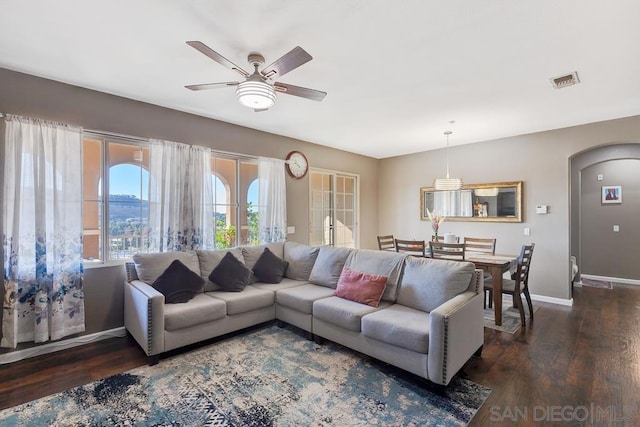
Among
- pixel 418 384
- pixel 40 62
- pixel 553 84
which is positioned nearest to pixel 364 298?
pixel 418 384

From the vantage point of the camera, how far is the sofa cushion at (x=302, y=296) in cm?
322

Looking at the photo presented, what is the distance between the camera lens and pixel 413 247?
4.23 m

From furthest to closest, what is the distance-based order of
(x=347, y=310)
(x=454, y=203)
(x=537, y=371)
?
(x=454, y=203) → (x=347, y=310) → (x=537, y=371)

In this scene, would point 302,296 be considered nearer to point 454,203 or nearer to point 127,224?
point 127,224

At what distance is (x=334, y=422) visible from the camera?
1.98m

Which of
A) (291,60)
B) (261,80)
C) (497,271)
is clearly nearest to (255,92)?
(261,80)

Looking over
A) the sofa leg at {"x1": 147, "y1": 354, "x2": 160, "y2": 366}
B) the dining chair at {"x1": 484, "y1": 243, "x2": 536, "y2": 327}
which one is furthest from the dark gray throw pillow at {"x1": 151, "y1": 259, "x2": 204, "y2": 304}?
the dining chair at {"x1": 484, "y1": 243, "x2": 536, "y2": 327}

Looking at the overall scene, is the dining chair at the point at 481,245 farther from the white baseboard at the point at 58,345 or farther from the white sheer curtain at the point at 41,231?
the white sheer curtain at the point at 41,231

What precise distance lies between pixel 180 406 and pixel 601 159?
21.2 feet

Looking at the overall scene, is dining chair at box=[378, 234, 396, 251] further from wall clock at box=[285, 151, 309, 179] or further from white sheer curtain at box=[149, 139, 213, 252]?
white sheer curtain at box=[149, 139, 213, 252]

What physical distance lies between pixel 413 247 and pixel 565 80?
244 cm

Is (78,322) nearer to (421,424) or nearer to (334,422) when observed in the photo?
(334,422)

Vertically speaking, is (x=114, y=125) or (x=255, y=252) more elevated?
(x=114, y=125)

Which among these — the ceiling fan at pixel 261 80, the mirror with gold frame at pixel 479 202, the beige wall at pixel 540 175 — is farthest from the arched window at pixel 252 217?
the beige wall at pixel 540 175
